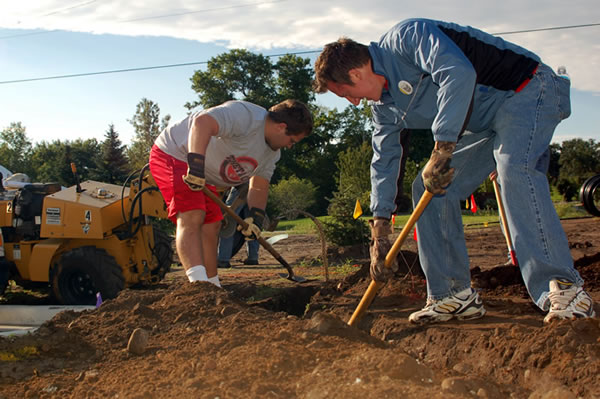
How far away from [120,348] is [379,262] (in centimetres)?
156

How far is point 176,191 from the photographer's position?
448cm

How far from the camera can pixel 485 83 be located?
312 centimetres

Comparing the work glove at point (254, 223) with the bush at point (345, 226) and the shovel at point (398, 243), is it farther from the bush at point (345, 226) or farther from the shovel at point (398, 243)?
the bush at point (345, 226)

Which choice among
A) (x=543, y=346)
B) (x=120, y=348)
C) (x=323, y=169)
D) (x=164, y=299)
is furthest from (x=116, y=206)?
(x=323, y=169)

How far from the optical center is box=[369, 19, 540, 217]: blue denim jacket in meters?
2.88

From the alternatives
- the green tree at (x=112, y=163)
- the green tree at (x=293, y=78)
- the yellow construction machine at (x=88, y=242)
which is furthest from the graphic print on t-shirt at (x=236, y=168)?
the green tree at (x=293, y=78)

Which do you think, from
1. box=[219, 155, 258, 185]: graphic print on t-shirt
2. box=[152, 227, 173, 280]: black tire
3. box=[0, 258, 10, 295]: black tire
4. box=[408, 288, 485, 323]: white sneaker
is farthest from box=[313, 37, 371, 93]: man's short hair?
box=[0, 258, 10, 295]: black tire

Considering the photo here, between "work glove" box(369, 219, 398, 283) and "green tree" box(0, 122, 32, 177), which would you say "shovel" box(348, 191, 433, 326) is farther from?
"green tree" box(0, 122, 32, 177)

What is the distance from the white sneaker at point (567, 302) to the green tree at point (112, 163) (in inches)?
1345

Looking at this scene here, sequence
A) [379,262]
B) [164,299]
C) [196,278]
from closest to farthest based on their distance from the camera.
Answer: [379,262] → [164,299] → [196,278]

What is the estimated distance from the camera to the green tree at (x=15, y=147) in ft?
182

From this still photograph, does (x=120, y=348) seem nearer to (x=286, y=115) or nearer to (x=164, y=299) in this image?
(x=164, y=299)

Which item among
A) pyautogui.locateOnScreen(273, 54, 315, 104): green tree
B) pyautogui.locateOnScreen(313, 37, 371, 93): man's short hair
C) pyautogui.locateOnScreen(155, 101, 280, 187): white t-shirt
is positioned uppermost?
pyautogui.locateOnScreen(273, 54, 315, 104): green tree

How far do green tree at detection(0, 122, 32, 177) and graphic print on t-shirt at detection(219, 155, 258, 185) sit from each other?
182 feet
